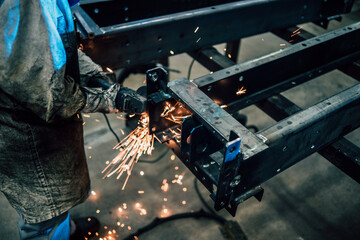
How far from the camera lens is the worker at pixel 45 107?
122cm

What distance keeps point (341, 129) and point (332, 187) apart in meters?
1.57

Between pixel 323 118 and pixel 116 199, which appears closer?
pixel 323 118

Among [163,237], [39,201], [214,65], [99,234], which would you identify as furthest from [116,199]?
[214,65]

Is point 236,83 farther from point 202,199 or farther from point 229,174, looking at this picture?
point 202,199

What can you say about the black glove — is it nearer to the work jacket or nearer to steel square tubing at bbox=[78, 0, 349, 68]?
the work jacket

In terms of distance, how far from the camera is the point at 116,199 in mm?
2705

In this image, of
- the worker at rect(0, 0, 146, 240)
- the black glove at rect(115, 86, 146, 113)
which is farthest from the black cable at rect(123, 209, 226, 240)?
the black glove at rect(115, 86, 146, 113)

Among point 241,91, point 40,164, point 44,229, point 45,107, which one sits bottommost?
point 44,229

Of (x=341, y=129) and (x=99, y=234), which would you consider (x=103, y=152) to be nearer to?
(x=99, y=234)

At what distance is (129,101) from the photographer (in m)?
1.61

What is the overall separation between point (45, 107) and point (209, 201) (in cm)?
176

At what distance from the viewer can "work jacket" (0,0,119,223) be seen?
1.22 m

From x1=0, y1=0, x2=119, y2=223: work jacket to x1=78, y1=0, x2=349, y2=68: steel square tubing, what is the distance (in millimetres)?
169

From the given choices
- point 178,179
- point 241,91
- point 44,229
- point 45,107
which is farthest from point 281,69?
point 44,229
